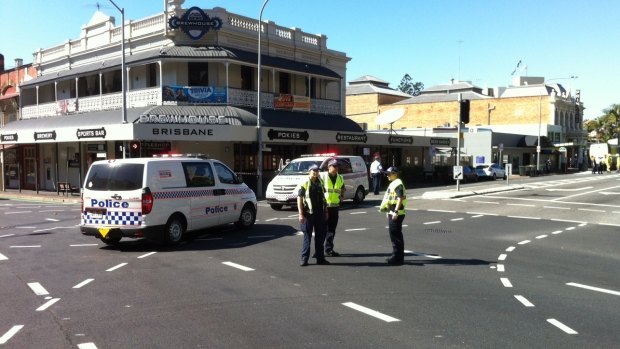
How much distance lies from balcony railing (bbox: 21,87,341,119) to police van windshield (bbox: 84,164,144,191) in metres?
16.5

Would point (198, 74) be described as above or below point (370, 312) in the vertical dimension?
above

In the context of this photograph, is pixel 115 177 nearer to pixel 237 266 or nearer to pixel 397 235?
pixel 237 266

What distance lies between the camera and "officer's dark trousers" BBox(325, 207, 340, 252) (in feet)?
32.1

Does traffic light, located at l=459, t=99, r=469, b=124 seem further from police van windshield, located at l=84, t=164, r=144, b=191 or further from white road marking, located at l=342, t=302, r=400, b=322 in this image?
white road marking, located at l=342, t=302, r=400, b=322

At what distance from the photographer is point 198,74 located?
92.1 ft

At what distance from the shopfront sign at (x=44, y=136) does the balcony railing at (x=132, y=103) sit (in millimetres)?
3282

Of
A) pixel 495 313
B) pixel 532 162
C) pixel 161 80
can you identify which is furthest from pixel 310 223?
pixel 532 162

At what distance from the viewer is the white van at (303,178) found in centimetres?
1798

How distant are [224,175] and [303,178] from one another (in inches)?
168

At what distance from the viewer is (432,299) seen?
679cm

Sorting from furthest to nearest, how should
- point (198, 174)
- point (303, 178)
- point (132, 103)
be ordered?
point (132, 103) → point (303, 178) → point (198, 174)

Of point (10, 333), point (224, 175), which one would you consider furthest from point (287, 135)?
point (10, 333)

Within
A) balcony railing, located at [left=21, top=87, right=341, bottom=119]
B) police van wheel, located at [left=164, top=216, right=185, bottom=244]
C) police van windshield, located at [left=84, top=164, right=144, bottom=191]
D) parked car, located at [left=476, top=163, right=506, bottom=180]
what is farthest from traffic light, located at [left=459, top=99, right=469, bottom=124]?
parked car, located at [left=476, top=163, right=506, bottom=180]

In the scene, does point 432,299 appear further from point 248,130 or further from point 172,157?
point 248,130
